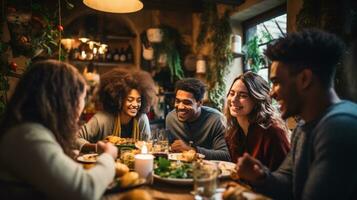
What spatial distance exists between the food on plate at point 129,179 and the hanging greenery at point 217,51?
3.13 m

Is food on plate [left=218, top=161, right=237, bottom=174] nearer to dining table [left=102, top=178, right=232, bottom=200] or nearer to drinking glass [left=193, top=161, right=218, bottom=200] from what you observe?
dining table [left=102, top=178, right=232, bottom=200]

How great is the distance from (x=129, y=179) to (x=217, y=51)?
3.34 metres

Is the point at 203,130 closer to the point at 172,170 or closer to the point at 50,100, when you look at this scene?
the point at 172,170

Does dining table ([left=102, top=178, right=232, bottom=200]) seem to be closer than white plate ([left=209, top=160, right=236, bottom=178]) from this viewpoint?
Yes

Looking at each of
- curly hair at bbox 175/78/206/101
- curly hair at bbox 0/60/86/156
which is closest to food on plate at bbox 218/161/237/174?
curly hair at bbox 0/60/86/156

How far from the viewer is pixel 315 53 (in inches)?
54.1

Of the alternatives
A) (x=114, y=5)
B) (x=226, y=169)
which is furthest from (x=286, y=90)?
(x=114, y=5)

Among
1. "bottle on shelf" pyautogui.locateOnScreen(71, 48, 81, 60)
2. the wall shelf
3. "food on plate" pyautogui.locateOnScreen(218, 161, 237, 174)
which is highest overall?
"bottle on shelf" pyautogui.locateOnScreen(71, 48, 81, 60)

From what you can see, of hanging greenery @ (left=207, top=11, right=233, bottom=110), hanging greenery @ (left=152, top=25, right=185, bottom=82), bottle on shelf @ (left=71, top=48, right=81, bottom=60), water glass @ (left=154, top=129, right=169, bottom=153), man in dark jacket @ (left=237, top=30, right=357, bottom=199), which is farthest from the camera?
bottle on shelf @ (left=71, top=48, right=81, bottom=60)

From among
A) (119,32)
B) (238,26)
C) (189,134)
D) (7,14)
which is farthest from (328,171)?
(119,32)

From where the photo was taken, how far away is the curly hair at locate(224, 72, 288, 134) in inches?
87.0

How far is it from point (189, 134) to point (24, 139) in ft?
6.54

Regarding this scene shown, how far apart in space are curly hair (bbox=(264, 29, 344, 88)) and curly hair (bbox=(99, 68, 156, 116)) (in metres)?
1.64

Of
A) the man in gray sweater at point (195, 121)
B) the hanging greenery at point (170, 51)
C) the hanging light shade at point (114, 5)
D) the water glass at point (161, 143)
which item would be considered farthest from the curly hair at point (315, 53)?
the hanging greenery at point (170, 51)
